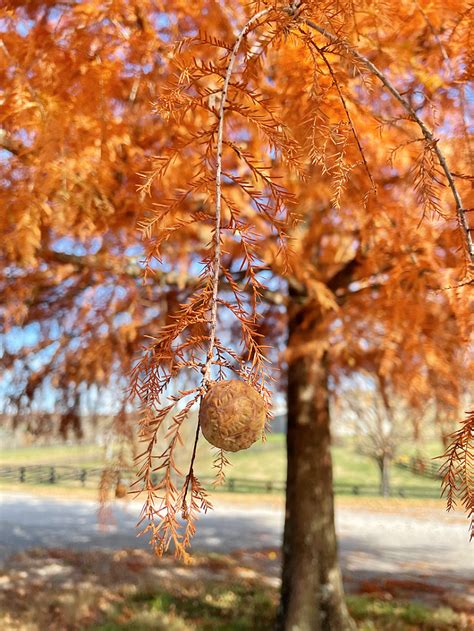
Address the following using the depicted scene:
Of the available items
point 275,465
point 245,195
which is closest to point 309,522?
point 245,195

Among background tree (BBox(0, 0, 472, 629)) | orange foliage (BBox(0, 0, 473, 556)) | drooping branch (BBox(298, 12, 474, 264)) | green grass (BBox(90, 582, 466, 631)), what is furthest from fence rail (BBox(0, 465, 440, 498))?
drooping branch (BBox(298, 12, 474, 264))

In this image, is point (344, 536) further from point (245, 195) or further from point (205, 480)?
point (205, 480)

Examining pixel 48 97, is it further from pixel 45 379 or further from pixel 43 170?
pixel 45 379

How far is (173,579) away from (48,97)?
300 inches

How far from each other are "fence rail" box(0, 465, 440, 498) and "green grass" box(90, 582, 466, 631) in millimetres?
18655

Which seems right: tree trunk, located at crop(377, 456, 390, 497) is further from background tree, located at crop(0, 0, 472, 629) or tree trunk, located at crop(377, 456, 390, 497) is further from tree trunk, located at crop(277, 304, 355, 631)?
background tree, located at crop(0, 0, 472, 629)

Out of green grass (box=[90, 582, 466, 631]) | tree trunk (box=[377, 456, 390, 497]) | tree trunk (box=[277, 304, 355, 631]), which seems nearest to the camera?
tree trunk (box=[277, 304, 355, 631])

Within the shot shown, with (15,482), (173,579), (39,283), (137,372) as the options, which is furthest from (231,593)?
(15,482)

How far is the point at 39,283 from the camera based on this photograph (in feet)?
15.9

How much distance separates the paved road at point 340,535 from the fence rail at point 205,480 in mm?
6649

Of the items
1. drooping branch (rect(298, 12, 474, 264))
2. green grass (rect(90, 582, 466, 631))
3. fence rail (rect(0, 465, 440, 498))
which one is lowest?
fence rail (rect(0, 465, 440, 498))

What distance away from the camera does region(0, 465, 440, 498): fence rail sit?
2611cm

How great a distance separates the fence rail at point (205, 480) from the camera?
26.1 meters

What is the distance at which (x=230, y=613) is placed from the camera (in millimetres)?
6727
